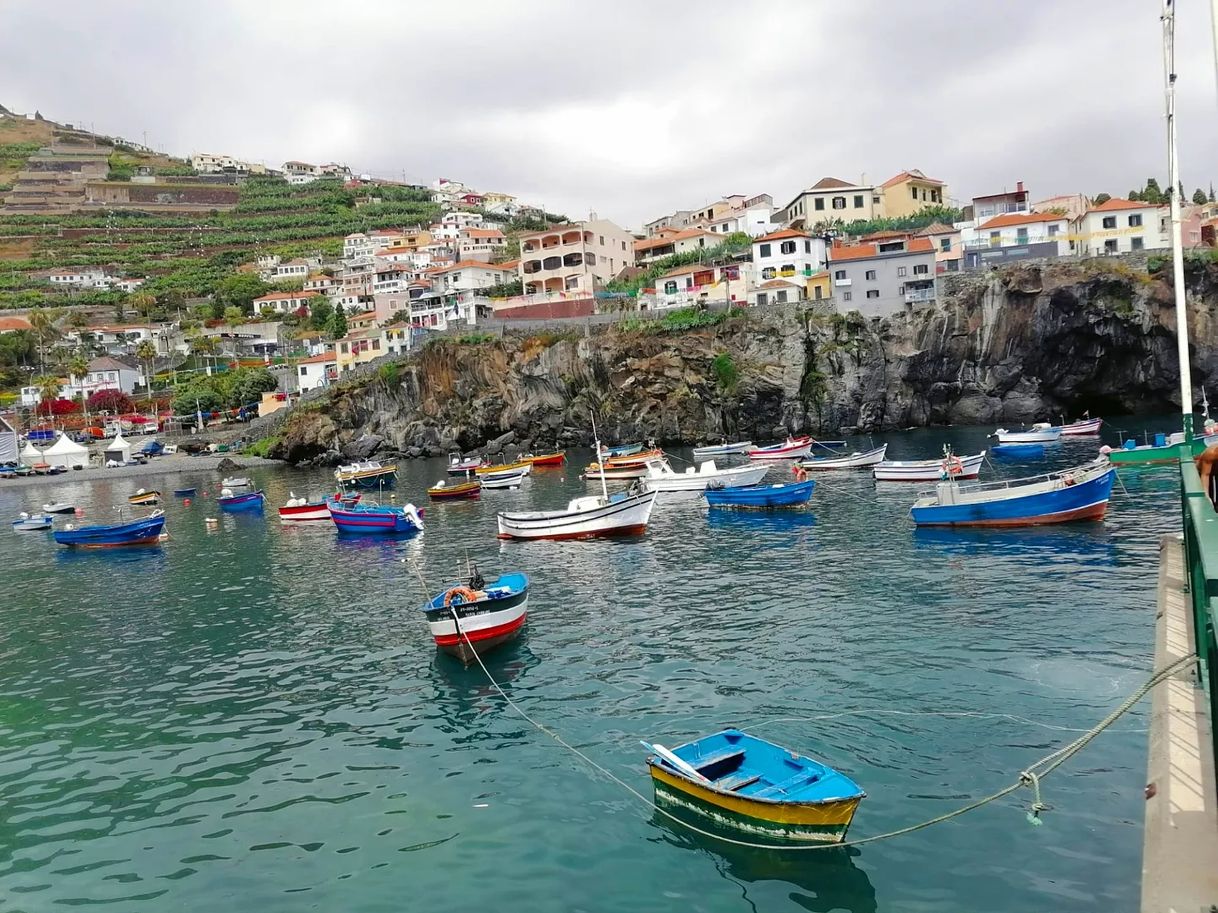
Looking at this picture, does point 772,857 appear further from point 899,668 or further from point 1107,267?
point 1107,267

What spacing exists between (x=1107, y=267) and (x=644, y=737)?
74.3 meters

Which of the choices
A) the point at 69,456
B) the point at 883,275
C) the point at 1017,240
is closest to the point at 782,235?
the point at 883,275

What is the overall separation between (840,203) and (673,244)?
23.0 meters

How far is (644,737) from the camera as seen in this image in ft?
49.7

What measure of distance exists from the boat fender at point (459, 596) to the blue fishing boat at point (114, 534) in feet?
102

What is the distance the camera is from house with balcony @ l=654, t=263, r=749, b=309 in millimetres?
88875

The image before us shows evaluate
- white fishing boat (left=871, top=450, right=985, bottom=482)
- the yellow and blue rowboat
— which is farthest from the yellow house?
the yellow and blue rowboat

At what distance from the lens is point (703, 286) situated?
298 feet

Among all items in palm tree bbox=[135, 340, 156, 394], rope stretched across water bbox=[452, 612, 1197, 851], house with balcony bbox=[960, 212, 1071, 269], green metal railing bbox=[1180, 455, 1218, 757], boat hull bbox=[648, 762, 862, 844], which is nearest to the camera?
green metal railing bbox=[1180, 455, 1218, 757]

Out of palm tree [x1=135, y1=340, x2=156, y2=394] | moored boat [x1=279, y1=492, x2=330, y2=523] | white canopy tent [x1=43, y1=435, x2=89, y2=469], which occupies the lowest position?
moored boat [x1=279, y1=492, x2=330, y2=523]

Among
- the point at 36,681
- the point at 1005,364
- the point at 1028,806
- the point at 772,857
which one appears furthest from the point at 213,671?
the point at 1005,364

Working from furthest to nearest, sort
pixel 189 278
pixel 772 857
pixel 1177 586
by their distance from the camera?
1. pixel 189 278
2. pixel 1177 586
3. pixel 772 857

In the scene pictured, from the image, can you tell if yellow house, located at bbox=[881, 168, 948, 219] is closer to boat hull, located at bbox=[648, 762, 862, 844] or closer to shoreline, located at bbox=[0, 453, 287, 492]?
shoreline, located at bbox=[0, 453, 287, 492]

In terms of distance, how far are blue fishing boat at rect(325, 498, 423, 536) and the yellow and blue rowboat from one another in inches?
1275
